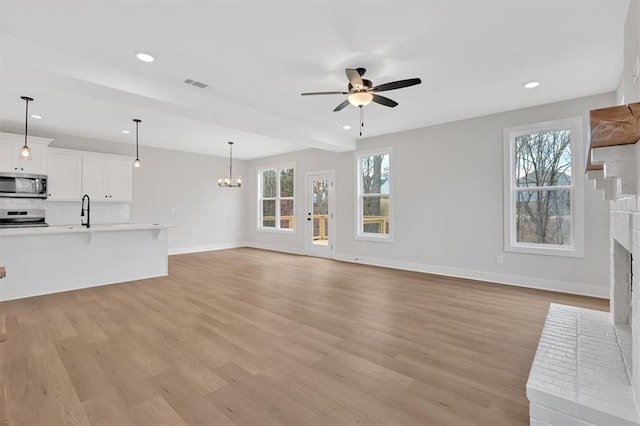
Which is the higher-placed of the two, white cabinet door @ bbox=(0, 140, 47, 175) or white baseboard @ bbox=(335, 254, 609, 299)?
white cabinet door @ bbox=(0, 140, 47, 175)

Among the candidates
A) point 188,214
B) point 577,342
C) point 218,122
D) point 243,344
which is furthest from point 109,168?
point 577,342

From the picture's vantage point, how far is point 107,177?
666cm

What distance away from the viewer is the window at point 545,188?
421cm

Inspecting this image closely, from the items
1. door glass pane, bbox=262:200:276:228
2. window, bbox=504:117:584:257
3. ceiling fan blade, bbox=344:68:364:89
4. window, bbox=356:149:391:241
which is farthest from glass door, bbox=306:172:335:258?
ceiling fan blade, bbox=344:68:364:89

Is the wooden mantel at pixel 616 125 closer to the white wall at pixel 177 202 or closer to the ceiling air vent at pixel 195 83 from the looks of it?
the ceiling air vent at pixel 195 83

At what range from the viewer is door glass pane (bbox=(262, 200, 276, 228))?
354 inches

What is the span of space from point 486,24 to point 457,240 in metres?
3.52

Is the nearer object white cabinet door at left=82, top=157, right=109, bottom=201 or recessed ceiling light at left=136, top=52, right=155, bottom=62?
recessed ceiling light at left=136, top=52, right=155, bottom=62

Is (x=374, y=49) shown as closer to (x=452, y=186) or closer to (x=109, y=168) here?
(x=452, y=186)

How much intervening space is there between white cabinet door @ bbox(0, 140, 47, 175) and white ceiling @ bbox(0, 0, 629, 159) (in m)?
1.05

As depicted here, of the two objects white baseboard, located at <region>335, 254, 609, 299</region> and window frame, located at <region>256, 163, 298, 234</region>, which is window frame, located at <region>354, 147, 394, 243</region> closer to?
white baseboard, located at <region>335, 254, 609, 299</region>

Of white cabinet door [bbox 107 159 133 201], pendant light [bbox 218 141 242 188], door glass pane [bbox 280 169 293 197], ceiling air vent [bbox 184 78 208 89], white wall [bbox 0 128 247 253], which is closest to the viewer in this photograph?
ceiling air vent [bbox 184 78 208 89]

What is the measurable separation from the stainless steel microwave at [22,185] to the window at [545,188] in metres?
8.24

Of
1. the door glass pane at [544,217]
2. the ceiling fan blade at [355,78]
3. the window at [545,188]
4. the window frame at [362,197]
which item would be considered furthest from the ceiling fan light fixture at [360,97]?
the door glass pane at [544,217]
